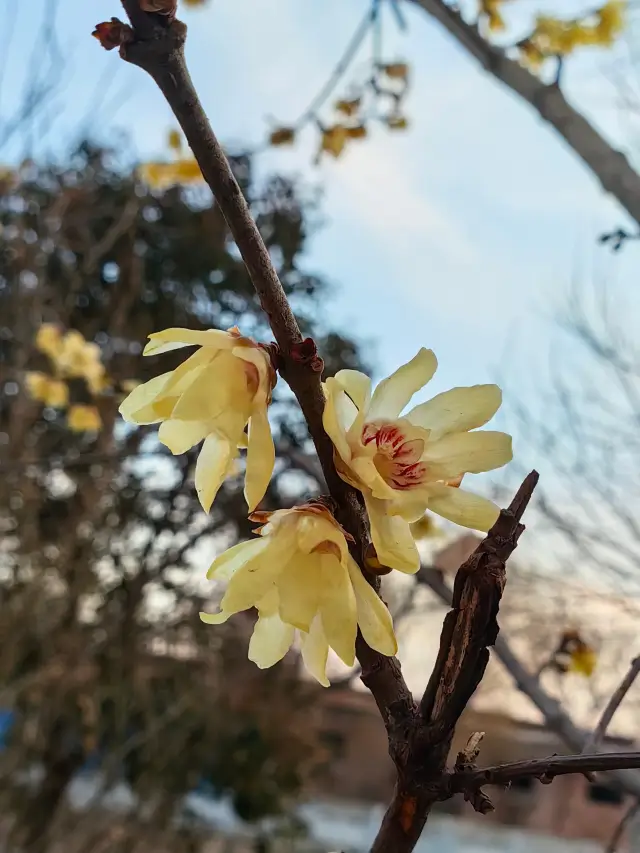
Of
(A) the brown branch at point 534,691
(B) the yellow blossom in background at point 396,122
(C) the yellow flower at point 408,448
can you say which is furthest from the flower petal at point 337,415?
(B) the yellow blossom in background at point 396,122

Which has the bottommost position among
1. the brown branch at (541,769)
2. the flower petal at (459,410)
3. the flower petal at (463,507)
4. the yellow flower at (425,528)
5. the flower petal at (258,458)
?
the brown branch at (541,769)

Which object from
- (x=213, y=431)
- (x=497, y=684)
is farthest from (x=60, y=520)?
(x=213, y=431)

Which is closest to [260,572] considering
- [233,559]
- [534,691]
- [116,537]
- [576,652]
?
[233,559]

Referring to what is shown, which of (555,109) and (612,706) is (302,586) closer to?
(612,706)

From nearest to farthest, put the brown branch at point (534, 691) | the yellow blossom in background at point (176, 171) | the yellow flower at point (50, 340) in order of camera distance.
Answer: the brown branch at point (534, 691)
the yellow blossom in background at point (176, 171)
the yellow flower at point (50, 340)

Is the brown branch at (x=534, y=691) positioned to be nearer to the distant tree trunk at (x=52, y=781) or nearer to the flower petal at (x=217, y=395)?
the flower petal at (x=217, y=395)

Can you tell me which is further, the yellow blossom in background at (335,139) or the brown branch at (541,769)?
the yellow blossom in background at (335,139)

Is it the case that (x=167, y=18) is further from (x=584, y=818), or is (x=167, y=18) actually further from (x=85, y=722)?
(x=584, y=818)
